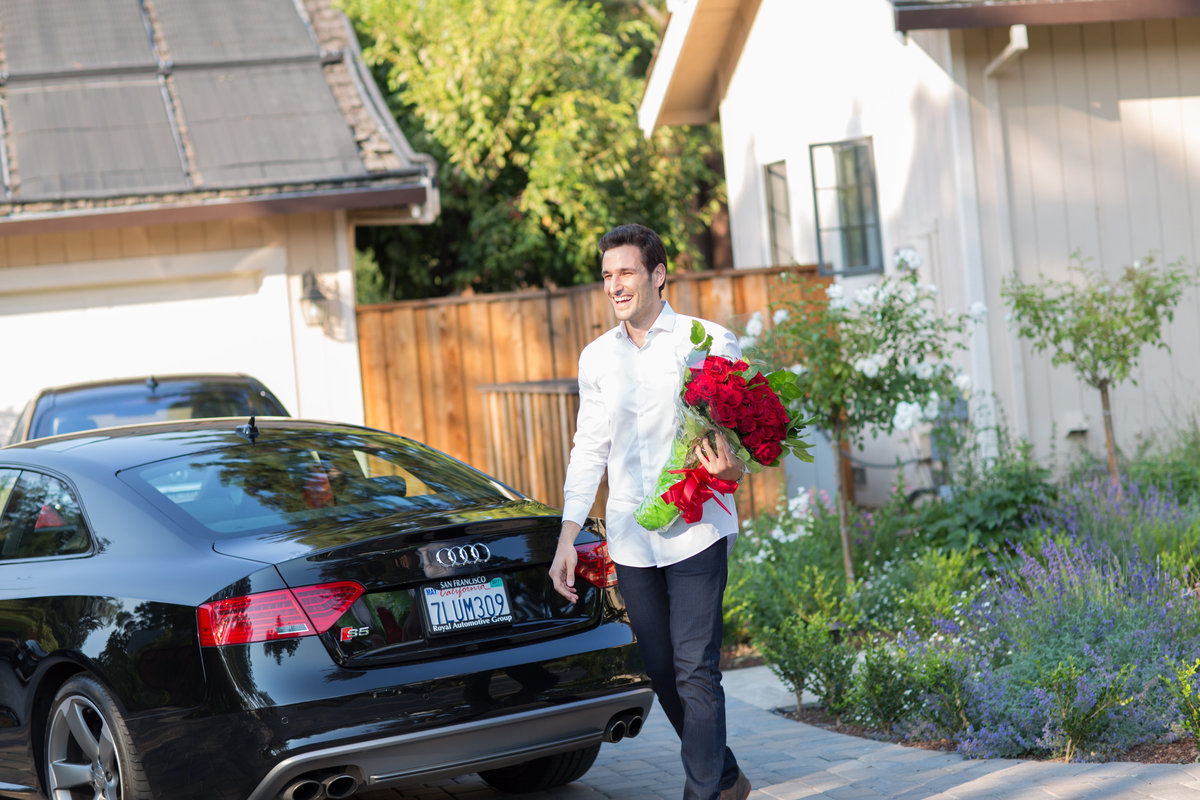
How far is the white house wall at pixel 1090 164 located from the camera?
9.77m

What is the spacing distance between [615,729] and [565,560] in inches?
27.8

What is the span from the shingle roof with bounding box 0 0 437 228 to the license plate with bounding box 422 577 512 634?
7.89 m

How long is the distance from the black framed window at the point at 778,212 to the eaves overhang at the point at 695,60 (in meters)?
1.34

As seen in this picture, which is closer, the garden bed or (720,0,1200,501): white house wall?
the garden bed

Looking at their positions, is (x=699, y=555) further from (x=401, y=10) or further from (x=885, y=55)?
(x=401, y=10)

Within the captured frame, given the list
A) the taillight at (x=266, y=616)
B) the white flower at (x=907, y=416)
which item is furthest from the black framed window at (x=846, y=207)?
the taillight at (x=266, y=616)

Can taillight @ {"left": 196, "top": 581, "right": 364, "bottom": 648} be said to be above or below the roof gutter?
below

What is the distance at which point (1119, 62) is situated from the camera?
32.3 feet

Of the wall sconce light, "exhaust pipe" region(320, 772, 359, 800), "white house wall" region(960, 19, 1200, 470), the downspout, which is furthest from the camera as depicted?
the wall sconce light

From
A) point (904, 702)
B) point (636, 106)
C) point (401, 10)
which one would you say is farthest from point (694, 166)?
point (904, 702)

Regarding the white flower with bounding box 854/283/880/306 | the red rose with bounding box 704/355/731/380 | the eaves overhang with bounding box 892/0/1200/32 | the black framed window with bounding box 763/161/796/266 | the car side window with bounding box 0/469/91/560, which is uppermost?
the eaves overhang with bounding box 892/0/1200/32

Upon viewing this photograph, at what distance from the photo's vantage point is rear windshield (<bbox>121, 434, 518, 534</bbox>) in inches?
179

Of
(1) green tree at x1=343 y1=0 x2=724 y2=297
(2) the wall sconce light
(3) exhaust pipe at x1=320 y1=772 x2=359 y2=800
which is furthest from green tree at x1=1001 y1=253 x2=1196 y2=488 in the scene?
(1) green tree at x1=343 y1=0 x2=724 y2=297

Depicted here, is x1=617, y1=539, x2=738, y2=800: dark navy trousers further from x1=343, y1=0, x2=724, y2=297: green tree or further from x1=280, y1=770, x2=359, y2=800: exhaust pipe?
x1=343, y1=0, x2=724, y2=297: green tree
